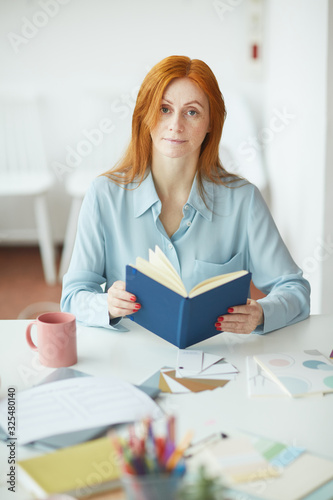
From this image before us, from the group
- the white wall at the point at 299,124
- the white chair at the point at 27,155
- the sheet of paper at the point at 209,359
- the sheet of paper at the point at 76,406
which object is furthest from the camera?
the white chair at the point at 27,155

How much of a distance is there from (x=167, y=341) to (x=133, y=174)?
0.53 m

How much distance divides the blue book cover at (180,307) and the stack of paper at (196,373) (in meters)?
0.05

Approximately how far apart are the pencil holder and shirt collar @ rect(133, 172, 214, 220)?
41.5 inches

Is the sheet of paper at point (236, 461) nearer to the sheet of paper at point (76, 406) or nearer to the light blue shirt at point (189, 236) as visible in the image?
the sheet of paper at point (76, 406)

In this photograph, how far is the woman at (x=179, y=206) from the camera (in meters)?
1.56

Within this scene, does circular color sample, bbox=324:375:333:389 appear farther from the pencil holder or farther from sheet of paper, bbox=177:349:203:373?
the pencil holder

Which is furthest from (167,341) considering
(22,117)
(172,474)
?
(22,117)

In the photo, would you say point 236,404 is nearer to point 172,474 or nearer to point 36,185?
point 172,474

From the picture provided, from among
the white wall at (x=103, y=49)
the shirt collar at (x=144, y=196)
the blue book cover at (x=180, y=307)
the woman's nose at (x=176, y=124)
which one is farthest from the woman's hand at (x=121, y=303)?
the white wall at (x=103, y=49)

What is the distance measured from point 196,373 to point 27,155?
3036mm

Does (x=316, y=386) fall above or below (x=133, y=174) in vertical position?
below

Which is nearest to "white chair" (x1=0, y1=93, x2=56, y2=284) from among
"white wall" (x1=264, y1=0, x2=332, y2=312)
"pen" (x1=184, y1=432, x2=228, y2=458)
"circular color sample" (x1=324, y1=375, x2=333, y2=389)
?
"white wall" (x1=264, y1=0, x2=332, y2=312)

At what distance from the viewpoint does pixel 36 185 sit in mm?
3607

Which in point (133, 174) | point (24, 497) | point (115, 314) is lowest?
point (24, 497)
